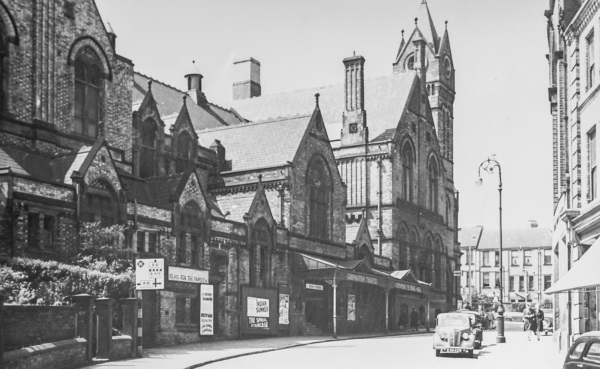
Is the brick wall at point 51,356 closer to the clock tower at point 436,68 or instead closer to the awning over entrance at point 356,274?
the awning over entrance at point 356,274

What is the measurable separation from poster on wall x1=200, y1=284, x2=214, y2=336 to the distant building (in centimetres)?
7970

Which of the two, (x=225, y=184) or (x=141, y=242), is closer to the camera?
(x=141, y=242)

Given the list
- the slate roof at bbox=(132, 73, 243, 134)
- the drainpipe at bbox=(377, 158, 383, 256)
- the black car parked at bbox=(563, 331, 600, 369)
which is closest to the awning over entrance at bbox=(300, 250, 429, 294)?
the drainpipe at bbox=(377, 158, 383, 256)

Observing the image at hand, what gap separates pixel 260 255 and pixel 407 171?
23487mm

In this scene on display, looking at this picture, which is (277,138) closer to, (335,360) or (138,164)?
(138,164)

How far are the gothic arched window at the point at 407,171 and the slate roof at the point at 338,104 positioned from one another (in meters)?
2.57

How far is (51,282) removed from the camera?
962 inches

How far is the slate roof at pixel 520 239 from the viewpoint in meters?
116

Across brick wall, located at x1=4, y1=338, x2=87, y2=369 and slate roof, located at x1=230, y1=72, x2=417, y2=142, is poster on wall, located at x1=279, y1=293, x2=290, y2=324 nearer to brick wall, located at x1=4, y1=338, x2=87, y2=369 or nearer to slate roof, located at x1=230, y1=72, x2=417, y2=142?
→ slate roof, located at x1=230, y1=72, x2=417, y2=142

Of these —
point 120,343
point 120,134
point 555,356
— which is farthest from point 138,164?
point 555,356

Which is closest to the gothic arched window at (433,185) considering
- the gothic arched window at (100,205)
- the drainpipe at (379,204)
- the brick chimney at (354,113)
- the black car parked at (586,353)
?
the drainpipe at (379,204)


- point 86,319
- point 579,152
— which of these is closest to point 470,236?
point 579,152

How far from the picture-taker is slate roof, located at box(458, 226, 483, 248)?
120 meters

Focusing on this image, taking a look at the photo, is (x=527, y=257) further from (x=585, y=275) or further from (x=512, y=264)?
(x=585, y=275)
